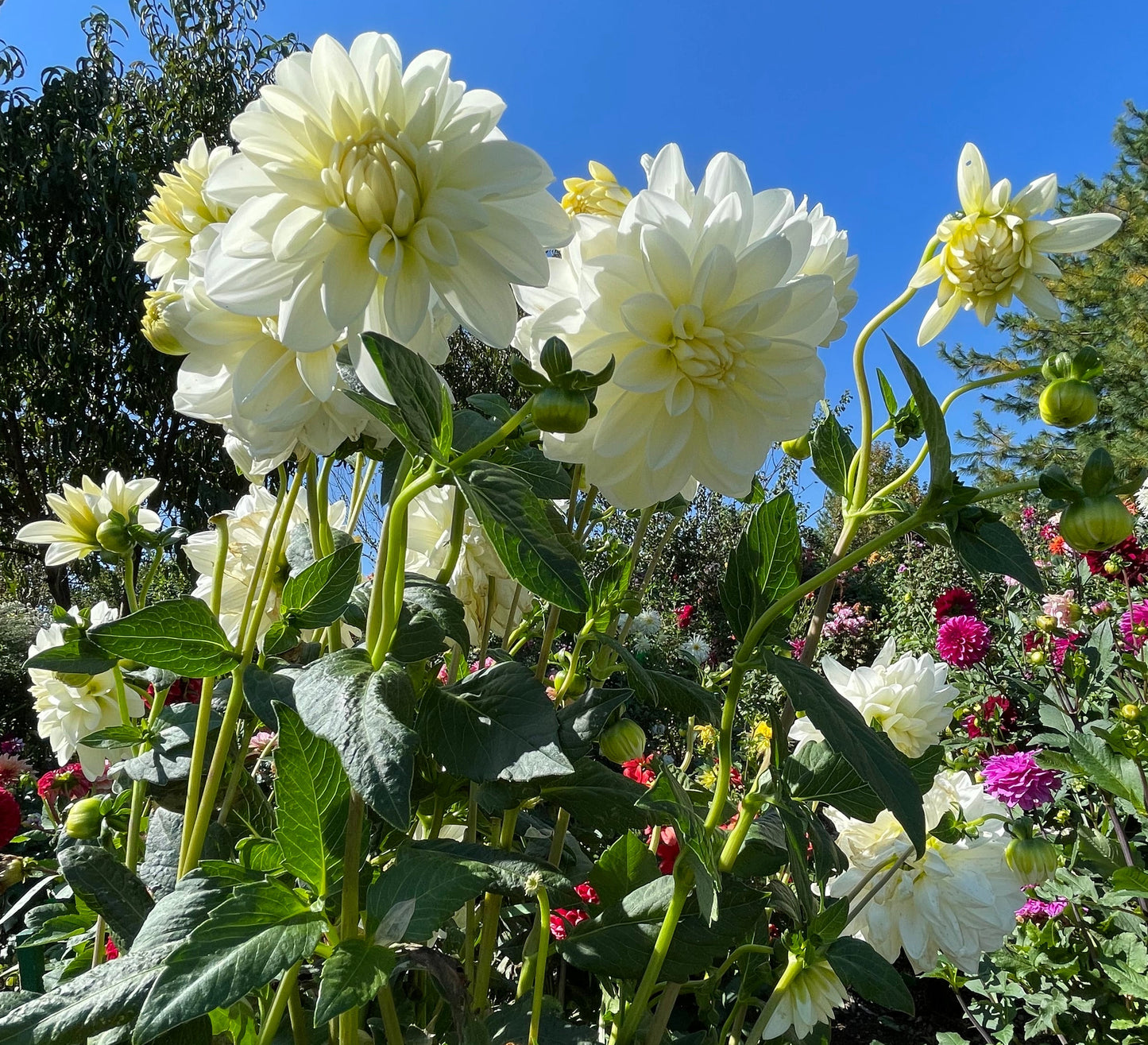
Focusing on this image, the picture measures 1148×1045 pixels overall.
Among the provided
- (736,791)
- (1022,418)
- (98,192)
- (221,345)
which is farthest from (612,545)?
(1022,418)

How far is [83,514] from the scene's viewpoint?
0.69 metres

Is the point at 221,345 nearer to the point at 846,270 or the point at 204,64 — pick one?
the point at 846,270

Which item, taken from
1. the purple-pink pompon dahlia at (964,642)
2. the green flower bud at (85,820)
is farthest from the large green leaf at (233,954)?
the purple-pink pompon dahlia at (964,642)

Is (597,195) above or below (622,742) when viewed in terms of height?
above

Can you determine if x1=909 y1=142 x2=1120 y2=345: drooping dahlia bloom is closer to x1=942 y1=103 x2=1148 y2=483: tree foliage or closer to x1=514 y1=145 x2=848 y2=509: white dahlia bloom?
x1=514 y1=145 x2=848 y2=509: white dahlia bloom

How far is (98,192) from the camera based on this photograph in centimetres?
509

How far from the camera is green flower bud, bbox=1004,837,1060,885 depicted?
2.11 ft

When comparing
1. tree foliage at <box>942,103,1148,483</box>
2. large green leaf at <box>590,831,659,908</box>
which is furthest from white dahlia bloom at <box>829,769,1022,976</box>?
tree foliage at <box>942,103,1148,483</box>

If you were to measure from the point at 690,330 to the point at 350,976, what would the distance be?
306mm

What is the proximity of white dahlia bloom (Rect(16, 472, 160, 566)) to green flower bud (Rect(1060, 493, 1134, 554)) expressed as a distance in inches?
25.8

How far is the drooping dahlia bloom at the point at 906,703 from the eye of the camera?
0.65m

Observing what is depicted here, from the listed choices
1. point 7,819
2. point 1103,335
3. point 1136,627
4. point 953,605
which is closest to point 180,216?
point 7,819

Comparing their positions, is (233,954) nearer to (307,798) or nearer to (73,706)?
(307,798)

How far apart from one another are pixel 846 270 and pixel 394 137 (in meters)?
0.26
